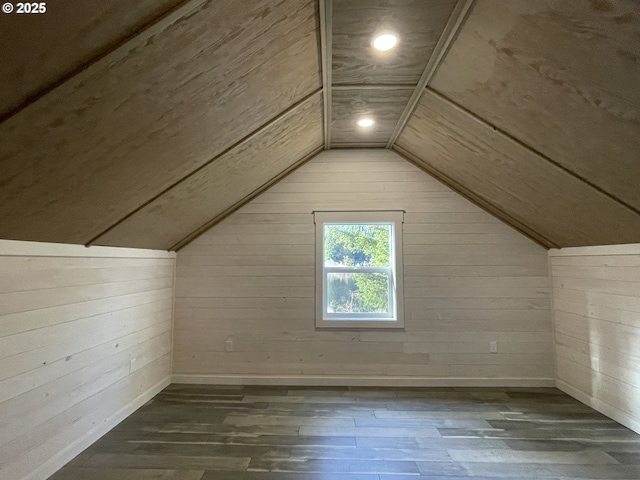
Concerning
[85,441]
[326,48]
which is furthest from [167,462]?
[326,48]

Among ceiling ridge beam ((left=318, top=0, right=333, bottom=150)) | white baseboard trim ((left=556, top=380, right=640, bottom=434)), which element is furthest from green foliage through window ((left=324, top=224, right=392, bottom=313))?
white baseboard trim ((left=556, top=380, right=640, bottom=434))

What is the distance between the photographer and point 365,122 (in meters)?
3.27

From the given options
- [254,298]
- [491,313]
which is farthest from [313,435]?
[491,313]

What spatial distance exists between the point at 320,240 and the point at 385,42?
2.16 meters

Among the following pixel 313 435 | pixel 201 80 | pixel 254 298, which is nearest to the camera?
pixel 201 80

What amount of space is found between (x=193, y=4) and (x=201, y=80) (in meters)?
0.43

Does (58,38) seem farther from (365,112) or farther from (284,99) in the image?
(365,112)

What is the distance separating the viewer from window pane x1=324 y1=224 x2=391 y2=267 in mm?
3963

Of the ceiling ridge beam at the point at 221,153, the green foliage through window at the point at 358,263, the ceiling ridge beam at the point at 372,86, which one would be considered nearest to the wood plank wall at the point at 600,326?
the green foliage through window at the point at 358,263

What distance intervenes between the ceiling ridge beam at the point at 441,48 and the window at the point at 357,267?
1241 mm

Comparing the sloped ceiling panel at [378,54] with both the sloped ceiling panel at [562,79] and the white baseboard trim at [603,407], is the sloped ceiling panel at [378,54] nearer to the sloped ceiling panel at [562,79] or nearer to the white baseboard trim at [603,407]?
the sloped ceiling panel at [562,79]

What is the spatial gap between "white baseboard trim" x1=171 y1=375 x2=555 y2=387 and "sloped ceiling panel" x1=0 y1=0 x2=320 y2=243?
2017 millimetres

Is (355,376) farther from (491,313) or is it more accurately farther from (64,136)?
(64,136)

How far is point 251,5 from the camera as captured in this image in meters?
1.51
